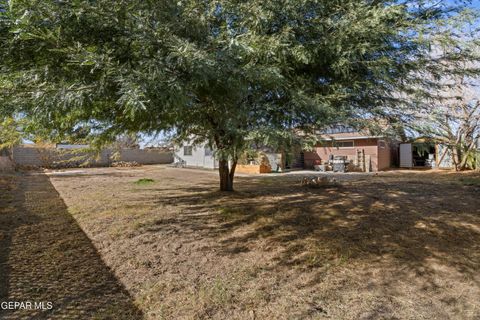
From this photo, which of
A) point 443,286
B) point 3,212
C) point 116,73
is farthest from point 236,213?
point 3,212

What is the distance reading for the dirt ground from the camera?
295 centimetres

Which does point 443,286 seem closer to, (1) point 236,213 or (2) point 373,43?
(2) point 373,43

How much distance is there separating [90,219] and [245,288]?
13.1 ft

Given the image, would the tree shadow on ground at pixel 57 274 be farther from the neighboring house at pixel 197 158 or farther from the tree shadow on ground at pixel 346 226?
the neighboring house at pixel 197 158

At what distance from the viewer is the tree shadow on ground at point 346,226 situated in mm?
4102

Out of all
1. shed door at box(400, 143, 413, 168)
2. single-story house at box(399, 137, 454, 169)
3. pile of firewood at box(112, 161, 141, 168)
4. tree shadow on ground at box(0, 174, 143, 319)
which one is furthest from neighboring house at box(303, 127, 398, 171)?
tree shadow on ground at box(0, 174, 143, 319)

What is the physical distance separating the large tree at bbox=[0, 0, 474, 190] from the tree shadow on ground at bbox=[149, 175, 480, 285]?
1778 mm

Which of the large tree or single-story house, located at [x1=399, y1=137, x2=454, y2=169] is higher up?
the large tree

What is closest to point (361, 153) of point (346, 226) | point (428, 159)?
point (428, 159)

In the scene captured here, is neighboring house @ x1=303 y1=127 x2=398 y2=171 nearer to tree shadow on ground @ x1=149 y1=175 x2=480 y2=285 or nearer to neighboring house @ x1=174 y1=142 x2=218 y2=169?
neighboring house @ x1=174 y1=142 x2=218 y2=169

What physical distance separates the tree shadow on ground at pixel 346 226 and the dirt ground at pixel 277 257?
2 cm

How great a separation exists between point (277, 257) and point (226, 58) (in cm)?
261

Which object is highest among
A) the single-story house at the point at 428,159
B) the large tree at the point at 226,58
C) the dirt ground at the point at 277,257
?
the large tree at the point at 226,58

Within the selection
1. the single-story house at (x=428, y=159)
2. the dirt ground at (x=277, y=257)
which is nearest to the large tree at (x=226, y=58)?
the dirt ground at (x=277, y=257)
